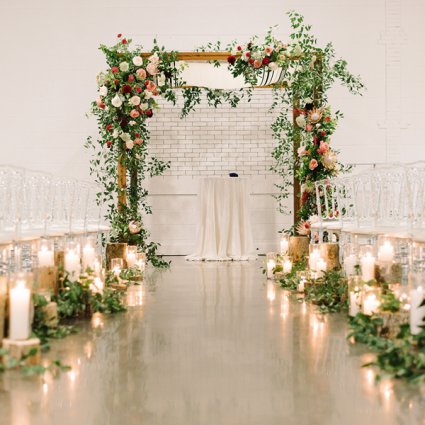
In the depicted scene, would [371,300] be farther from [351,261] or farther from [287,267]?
[287,267]

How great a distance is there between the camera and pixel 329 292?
4984 mm

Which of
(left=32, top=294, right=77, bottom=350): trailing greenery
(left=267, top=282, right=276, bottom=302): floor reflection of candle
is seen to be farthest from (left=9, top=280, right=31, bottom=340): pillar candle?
(left=267, top=282, right=276, bottom=302): floor reflection of candle

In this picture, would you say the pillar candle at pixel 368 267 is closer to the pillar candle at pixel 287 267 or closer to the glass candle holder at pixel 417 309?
the glass candle holder at pixel 417 309

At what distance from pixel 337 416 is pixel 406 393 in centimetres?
40

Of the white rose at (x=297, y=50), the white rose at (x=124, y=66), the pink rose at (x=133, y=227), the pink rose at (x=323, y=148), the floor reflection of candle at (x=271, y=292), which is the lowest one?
the floor reflection of candle at (x=271, y=292)

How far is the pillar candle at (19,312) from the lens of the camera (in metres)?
3.01

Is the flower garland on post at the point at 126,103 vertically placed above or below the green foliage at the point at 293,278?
above

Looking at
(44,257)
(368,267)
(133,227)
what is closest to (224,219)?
(133,227)

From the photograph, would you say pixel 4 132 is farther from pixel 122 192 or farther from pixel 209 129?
pixel 122 192

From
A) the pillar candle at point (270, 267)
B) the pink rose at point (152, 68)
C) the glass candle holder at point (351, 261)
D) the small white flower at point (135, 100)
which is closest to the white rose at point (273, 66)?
the pink rose at point (152, 68)

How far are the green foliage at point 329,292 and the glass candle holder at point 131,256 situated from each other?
2361mm

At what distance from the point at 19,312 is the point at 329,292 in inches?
103

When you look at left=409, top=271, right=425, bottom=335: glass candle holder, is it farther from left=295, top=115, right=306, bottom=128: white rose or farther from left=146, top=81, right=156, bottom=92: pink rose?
left=146, top=81, right=156, bottom=92: pink rose

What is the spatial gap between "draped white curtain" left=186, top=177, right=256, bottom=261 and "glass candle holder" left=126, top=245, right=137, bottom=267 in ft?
8.25
